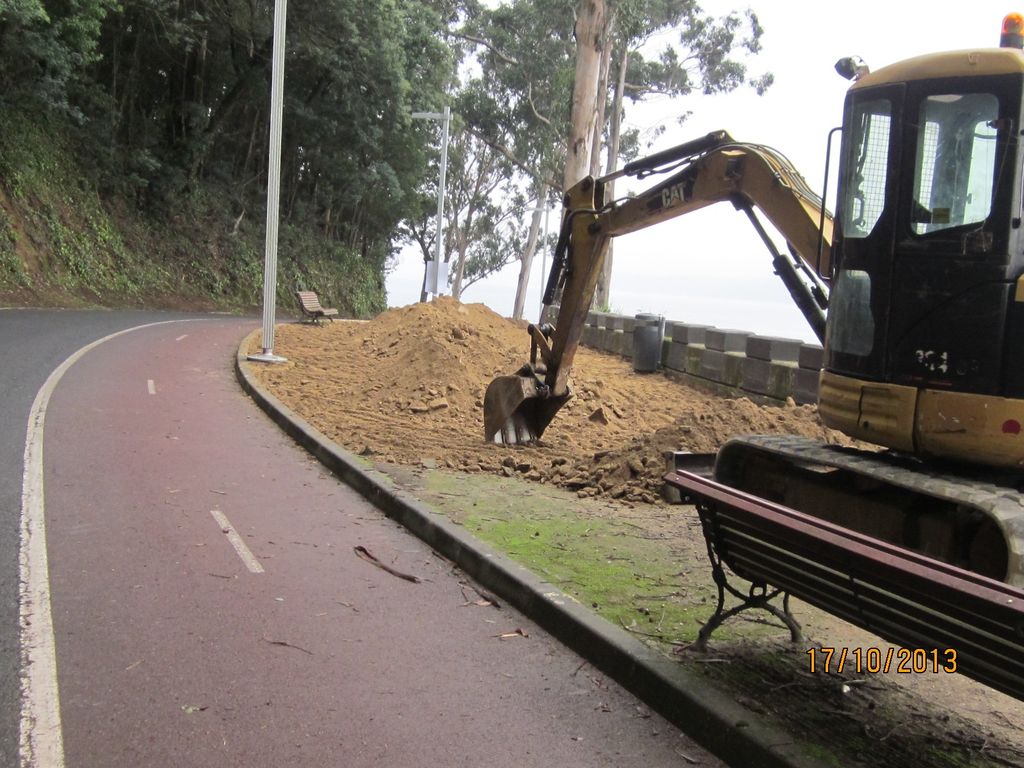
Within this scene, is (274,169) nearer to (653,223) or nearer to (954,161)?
(653,223)

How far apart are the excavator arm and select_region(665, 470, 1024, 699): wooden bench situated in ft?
5.84

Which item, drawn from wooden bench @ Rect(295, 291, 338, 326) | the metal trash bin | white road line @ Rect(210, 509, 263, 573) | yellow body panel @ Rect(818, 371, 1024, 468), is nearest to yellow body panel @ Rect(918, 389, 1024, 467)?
yellow body panel @ Rect(818, 371, 1024, 468)

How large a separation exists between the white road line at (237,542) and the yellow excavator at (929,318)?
10.9 ft

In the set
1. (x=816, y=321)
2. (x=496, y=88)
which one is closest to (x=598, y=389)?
(x=816, y=321)

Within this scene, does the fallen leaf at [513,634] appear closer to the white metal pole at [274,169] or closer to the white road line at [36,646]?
the white road line at [36,646]

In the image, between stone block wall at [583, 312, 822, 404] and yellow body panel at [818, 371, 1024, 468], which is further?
stone block wall at [583, 312, 822, 404]

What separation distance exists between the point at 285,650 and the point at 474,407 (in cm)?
878

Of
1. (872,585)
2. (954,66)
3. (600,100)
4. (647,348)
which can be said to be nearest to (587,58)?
(647,348)

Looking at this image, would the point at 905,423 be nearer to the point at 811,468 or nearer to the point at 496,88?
the point at 811,468

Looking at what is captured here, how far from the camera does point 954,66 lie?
446cm

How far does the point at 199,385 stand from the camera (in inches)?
587

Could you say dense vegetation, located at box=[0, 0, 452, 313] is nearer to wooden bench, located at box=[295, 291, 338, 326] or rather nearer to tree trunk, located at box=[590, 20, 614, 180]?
tree trunk, located at box=[590, 20, 614, 180]

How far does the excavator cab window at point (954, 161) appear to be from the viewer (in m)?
4.36
